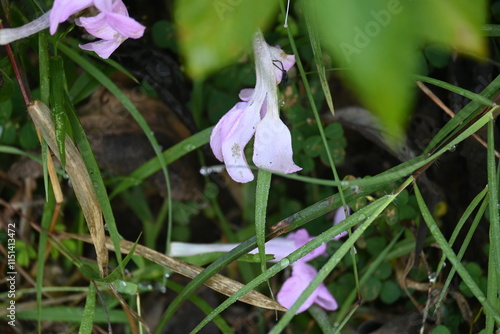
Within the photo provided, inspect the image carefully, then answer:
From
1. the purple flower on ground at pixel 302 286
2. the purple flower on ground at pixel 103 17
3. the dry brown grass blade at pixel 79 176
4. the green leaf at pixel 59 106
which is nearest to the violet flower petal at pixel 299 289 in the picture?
the purple flower on ground at pixel 302 286

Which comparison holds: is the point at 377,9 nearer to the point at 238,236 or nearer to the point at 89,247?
the point at 238,236

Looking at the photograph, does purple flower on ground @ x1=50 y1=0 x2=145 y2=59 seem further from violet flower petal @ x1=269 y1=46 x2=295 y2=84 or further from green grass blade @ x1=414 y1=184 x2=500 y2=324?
green grass blade @ x1=414 y1=184 x2=500 y2=324

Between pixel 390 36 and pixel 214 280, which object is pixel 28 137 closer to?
pixel 214 280

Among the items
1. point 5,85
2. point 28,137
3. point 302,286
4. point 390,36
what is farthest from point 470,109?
point 28,137

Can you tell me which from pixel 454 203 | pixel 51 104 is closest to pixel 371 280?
pixel 454 203

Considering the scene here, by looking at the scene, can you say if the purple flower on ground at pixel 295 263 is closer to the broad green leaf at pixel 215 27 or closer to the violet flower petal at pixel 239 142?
the violet flower petal at pixel 239 142

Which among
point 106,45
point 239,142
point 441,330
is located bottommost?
point 441,330
